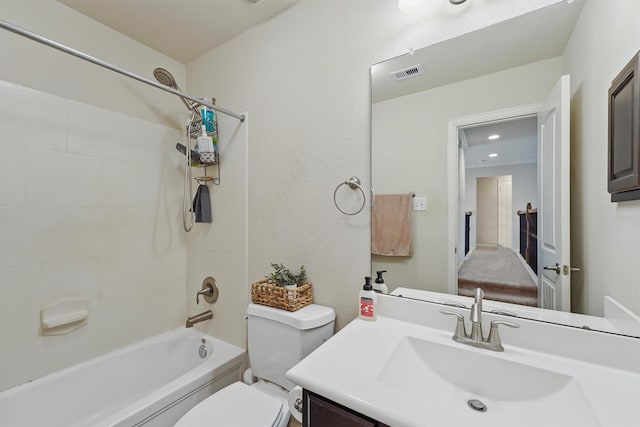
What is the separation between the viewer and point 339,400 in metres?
0.67

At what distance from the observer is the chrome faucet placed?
889 mm

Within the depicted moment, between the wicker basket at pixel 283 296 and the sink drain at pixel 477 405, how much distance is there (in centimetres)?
75

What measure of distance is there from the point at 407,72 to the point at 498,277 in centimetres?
92

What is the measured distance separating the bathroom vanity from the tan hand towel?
0.32 meters

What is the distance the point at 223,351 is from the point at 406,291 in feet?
3.97

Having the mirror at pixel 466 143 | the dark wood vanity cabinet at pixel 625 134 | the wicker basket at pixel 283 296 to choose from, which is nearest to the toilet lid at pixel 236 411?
the wicker basket at pixel 283 296

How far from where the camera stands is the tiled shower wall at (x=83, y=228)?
4.34 ft

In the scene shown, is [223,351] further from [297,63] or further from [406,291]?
[297,63]

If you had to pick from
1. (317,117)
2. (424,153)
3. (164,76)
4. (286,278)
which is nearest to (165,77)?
(164,76)

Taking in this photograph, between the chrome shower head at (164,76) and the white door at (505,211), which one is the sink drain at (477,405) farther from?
the chrome shower head at (164,76)

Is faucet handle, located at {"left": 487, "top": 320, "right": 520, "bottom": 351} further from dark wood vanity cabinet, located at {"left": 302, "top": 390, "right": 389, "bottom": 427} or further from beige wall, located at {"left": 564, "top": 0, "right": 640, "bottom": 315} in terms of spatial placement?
dark wood vanity cabinet, located at {"left": 302, "top": 390, "right": 389, "bottom": 427}

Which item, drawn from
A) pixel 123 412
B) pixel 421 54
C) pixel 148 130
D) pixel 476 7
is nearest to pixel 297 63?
pixel 421 54

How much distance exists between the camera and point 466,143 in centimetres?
107

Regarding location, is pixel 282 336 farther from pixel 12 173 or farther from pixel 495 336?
pixel 12 173
